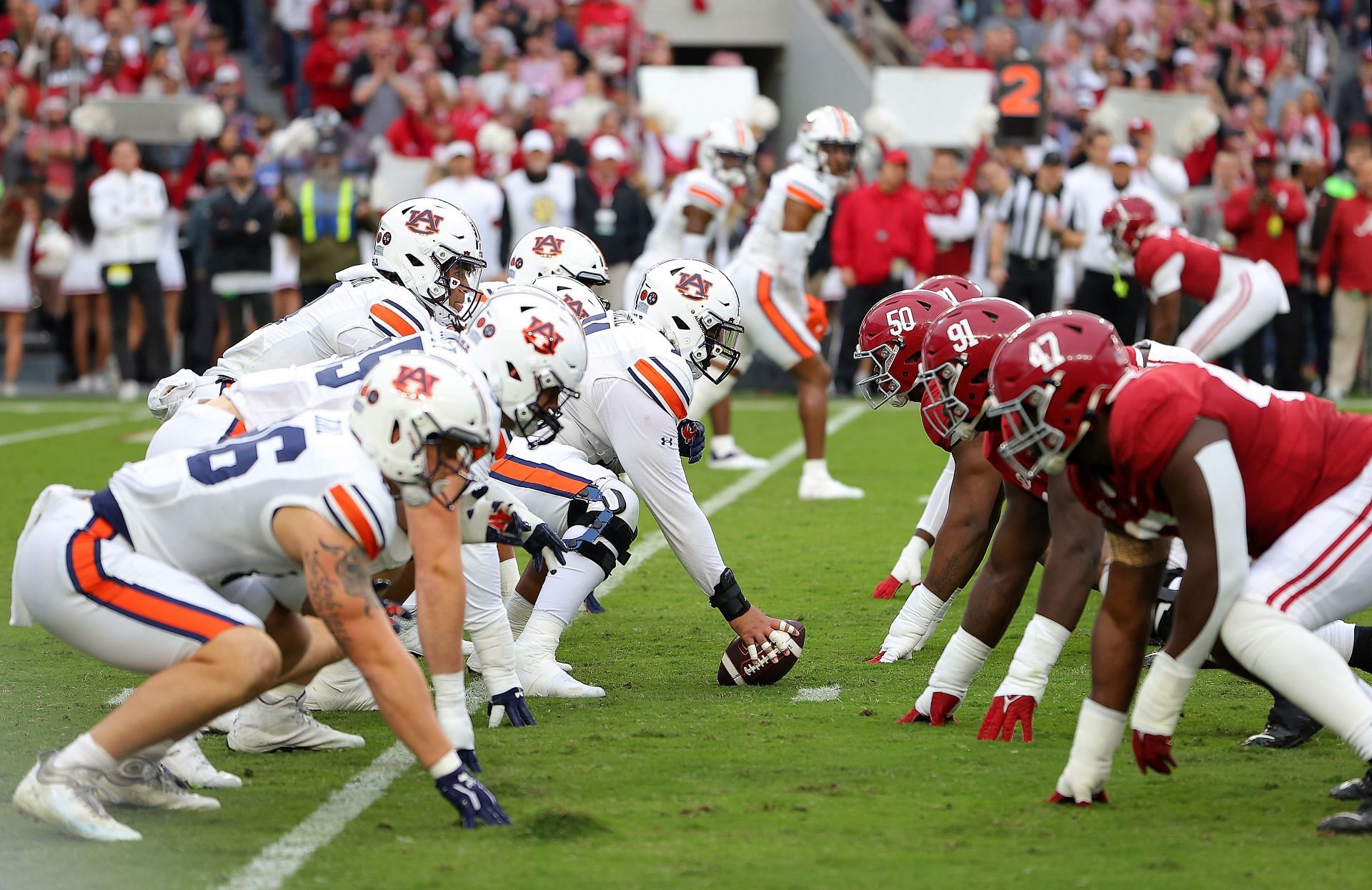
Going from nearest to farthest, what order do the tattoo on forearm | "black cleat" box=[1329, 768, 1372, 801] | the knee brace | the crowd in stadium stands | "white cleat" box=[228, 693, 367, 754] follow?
1. the tattoo on forearm
2. "black cleat" box=[1329, 768, 1372, 801]
3. "white cleat" box=[228, 693, 367, 754]
4. the knee brace
5. the crowd in stadium stands

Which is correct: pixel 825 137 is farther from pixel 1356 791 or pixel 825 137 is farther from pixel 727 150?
pixel 1356 791

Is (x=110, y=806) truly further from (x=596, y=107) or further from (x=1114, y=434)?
(x=596, y=107)

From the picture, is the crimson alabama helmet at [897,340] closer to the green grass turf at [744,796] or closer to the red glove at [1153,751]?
the green grass turf at [744,796]

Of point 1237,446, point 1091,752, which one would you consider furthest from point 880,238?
point 1091,752

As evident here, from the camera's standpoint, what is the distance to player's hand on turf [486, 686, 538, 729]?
16.9 ft

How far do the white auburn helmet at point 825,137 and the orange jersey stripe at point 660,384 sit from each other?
4.95 meters

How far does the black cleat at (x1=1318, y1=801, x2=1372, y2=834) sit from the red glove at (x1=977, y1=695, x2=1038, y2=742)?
98 cm

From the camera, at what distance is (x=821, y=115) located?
34.2 ft

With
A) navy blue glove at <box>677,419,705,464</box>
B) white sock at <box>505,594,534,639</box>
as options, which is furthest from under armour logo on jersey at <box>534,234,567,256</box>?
white sock at <box>505,594,534,639</box>

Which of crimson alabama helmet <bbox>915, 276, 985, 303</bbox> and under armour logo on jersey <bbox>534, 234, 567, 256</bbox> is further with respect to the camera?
under armour logo on jersey <bbox>534, 234, 567, 256</bbox>

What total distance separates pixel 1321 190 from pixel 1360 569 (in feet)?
38.6

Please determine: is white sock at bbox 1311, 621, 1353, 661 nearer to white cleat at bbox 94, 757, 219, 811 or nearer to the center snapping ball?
the center snapping ball

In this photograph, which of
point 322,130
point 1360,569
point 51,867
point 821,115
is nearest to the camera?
point 51,867

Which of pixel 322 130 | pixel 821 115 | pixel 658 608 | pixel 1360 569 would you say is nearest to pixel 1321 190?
pixel 821 115
